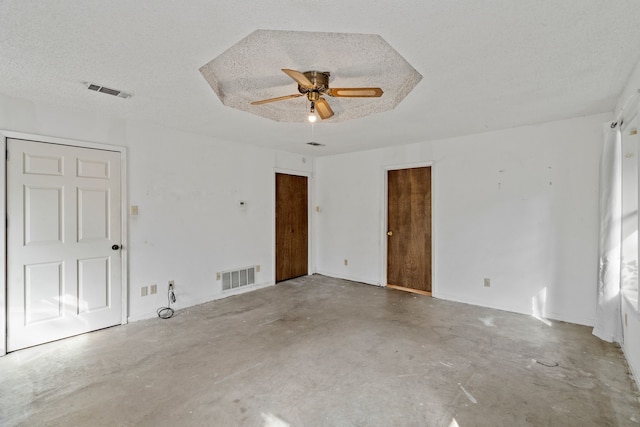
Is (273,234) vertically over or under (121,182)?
under

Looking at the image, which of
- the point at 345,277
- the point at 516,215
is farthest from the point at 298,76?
the point at 345,277

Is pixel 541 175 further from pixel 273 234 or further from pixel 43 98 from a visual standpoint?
pixel 43 98

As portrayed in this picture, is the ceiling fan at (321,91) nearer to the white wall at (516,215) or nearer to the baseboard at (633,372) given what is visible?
the white wall at (516,215)

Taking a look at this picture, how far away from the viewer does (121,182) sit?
3.40m

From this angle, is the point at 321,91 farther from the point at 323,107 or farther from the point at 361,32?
the point at 361,32

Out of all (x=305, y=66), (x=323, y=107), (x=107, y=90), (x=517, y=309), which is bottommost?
(x=517, y=309)

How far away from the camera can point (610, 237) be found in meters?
2.89

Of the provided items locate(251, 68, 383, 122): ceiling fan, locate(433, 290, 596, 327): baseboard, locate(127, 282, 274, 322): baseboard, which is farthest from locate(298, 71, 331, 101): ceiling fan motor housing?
locate(433, 290, 596, 327): baseboard

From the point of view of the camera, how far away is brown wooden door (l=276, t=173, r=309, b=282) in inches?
208

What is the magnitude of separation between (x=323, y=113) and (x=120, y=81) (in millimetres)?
1654

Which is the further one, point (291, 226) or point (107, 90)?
point (291, 226)

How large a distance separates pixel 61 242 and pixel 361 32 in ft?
11.1

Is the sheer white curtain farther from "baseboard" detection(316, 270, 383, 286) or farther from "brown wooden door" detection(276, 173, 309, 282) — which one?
"brown wooden door" detection(276, 173, 309, 282)

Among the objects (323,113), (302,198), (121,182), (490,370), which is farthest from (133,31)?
(302,198)
